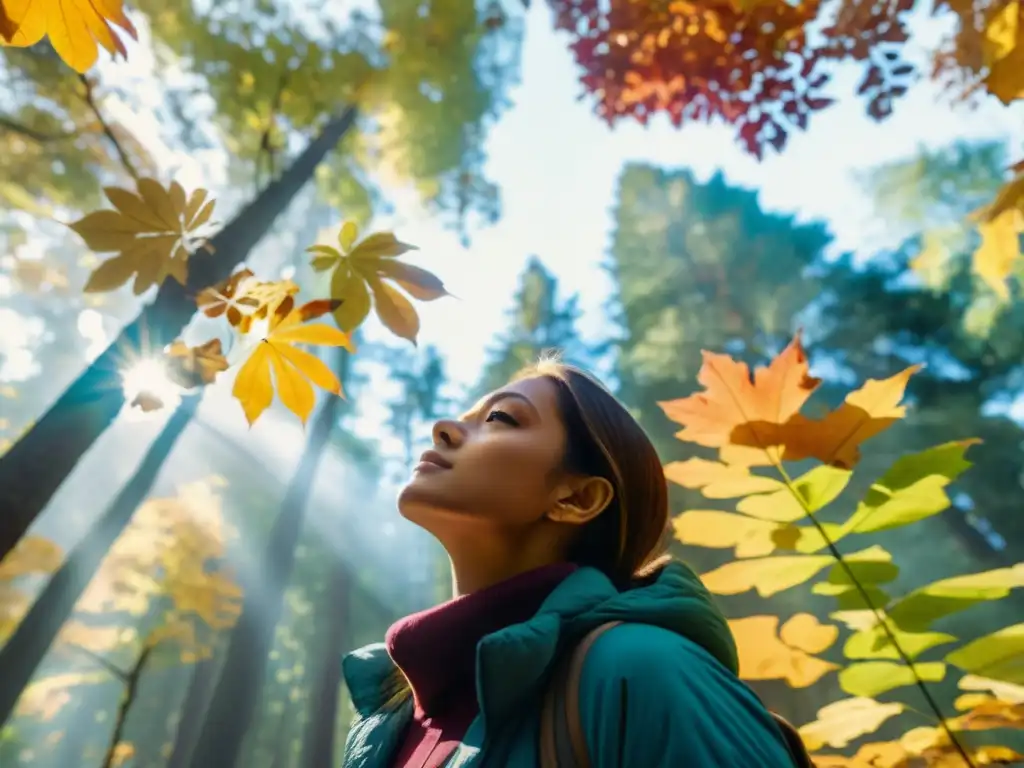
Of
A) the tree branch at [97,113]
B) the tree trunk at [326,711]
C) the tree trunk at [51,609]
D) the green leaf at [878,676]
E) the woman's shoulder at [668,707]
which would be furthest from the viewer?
the tree trunk at [326,711]

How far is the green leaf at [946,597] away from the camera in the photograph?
0.87 m

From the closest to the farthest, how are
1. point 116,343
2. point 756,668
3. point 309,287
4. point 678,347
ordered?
1. point 756,668
2. point 116,343
3. point 678,347
4. point 309,287

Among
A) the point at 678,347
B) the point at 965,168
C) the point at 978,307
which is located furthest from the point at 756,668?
the point at 965,168

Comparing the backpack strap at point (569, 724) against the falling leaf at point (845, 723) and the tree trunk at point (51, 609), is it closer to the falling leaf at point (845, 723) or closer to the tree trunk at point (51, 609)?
the falling leaf at point (845, 723)

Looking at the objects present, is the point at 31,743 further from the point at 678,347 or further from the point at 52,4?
the point at 52,4

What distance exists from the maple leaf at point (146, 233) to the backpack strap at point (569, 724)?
1.01 m

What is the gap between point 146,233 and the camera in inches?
47.0

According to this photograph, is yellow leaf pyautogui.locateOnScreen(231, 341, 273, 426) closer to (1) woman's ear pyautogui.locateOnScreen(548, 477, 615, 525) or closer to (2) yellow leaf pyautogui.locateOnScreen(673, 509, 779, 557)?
(1) woman's ear pyautogui.locateOnScreen(548, 477, 615, 525)

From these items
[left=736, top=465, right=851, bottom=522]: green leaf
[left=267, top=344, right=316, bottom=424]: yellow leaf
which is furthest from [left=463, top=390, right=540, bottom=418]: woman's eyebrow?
[left=736, top=465, right=851, bottom=522]: green leaf

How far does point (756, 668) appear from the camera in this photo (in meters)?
1.02

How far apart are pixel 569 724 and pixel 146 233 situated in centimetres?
120

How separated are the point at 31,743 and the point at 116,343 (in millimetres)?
27485

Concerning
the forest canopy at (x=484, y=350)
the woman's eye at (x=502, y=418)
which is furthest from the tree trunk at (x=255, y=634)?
the woman's eye at (x=502, y=418)

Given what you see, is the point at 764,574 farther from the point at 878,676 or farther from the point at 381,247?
the point at 381,247
